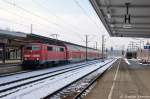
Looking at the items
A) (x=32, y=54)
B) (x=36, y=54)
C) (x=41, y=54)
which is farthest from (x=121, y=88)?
(x=32, y=54)

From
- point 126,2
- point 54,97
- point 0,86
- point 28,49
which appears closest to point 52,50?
point 28,49

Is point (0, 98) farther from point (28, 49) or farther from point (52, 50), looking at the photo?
point (52, 50)

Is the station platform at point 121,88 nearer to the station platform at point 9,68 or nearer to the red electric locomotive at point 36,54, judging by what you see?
the station platform at point 9,68

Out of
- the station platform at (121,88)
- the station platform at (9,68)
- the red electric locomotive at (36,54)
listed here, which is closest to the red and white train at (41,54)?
the red electric locomotive at (36,54)

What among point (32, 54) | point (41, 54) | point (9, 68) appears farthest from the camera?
point (32, 54)

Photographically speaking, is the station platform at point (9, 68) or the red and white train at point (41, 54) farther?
the red and white train at point (41, 54)

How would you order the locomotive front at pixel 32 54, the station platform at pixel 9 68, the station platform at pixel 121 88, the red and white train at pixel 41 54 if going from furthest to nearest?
the red and white train at pixel 41 54, the locomotive front at pixel 32 54, the station platform at pixel 9 68, the station platform at pixel 121 88

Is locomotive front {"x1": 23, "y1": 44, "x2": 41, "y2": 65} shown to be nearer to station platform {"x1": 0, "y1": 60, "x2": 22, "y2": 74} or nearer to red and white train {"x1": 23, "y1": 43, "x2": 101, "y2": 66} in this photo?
red and white train {"x1": 23, "y1": 43, "x2": 101, "y2": 66}

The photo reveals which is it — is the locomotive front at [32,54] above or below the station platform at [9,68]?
above

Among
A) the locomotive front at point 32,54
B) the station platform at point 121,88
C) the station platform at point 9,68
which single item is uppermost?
the locomotive front at point 32,54

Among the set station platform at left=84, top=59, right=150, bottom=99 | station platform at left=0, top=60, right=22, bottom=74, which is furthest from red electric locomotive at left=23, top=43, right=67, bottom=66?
station platform at left=84, top=59, right=150, bottom=99

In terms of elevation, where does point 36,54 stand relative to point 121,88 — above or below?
above

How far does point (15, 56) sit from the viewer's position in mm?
70250

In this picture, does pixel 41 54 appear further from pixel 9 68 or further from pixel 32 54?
pixel 9 68
